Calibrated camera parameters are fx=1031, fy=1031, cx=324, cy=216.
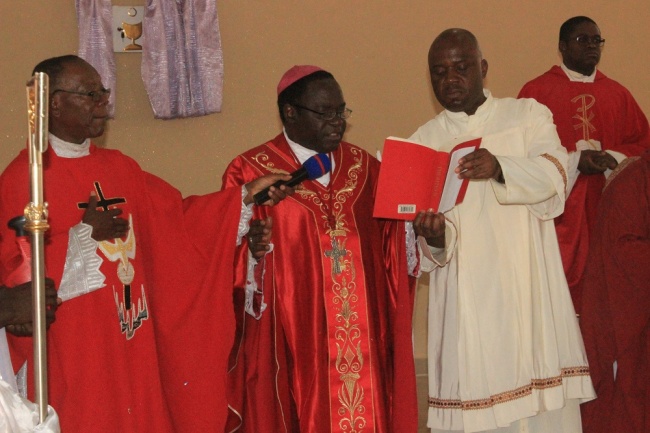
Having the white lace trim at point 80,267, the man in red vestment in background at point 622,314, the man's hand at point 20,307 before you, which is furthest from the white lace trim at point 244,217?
the man in red vestment in background at point 622,314

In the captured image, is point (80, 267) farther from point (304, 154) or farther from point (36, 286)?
point (304, 154)

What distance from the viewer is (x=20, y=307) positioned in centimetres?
403

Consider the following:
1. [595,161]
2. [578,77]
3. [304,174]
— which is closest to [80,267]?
[304,174]

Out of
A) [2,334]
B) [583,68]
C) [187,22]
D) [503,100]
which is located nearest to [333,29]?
[187,22]

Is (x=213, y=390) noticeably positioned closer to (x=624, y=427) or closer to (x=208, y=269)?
(x=208, y=269)

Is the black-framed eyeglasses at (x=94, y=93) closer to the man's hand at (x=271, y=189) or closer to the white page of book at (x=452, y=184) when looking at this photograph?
the man's hand at (x=271, y=189)

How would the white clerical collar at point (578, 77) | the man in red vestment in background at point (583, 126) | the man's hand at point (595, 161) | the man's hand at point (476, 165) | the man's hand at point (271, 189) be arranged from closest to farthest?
the man's hand at point (271, 189) → the man's hand at point (476, 165) → the man's hand at point (595, 161) → the man in red vestment in background at point (583, 126) → the white clerical collar at point (578, 77)

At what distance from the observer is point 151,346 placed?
485 cm

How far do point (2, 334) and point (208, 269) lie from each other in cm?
121

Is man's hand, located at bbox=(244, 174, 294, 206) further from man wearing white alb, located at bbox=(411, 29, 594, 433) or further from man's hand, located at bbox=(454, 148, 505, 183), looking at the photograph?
man's hand, located at bbox=(454, 148, 505, 183)

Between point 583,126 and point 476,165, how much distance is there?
2138 mm

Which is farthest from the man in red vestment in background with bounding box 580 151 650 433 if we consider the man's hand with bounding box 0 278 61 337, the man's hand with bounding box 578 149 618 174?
the man's hand with bounding box 0 278 61 337

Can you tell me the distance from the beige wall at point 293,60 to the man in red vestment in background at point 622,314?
2613 mm

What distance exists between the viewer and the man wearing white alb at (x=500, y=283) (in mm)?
5211
